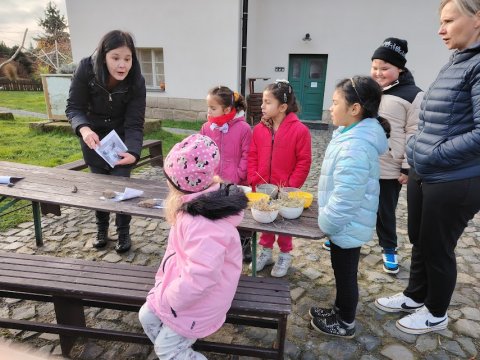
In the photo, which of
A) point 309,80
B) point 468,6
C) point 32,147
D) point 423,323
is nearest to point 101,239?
point 423,323

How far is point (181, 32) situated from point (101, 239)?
8373mm

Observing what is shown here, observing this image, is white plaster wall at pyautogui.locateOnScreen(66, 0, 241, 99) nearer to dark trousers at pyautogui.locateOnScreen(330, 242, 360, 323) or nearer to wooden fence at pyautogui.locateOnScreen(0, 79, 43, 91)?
dark trousers at pyautogui.locateOnScreen(330, 242, 360, 323)

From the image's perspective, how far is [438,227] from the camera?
6.74 feet

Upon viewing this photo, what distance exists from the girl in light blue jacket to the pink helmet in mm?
775

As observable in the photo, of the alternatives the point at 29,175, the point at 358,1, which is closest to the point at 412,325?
the point at 29,175

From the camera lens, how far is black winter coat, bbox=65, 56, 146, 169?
3.02m

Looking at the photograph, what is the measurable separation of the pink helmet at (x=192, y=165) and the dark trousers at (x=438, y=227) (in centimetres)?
134

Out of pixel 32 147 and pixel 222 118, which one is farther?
pixel 32 147

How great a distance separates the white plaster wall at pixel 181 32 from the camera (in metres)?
9.86

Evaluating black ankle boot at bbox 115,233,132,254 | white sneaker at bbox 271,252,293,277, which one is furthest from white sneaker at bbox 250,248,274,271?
black ankle boot at bbox 115,233,132,254

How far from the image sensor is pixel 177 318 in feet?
5.34

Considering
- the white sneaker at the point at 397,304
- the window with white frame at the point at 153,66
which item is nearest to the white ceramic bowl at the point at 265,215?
the white sneaker at the point at 397,304

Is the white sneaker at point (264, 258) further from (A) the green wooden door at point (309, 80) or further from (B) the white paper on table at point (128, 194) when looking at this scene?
(A) the green wooden door at point (309, 80)

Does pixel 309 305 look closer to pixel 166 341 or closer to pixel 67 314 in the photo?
pixel 166 341
